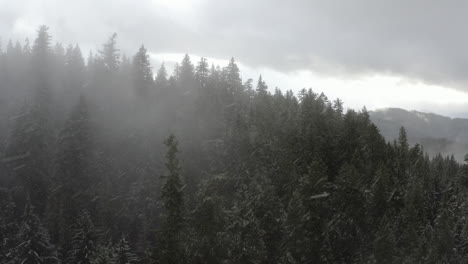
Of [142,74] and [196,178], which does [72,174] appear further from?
[142,74]

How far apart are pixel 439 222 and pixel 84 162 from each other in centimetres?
6720

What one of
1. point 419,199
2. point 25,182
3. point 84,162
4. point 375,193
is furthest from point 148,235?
point 419,199

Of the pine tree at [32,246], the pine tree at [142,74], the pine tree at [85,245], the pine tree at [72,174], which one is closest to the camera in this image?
the pine tree at [32,246]

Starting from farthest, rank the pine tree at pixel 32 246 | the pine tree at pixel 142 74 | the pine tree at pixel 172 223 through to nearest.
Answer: the pine tree at pixel 142 74, the pine tree at pixel 32 246, the pine tree at pixel 172 223

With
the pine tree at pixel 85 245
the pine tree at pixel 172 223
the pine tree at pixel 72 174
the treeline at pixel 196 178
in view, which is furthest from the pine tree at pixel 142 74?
the pine tree at pixel 172 223

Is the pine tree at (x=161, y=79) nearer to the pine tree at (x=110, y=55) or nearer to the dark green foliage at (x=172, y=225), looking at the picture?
the pine tree at (x=110, y=55)

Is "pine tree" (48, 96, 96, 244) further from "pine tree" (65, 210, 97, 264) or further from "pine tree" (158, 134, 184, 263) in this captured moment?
"pine tree" (158, 134, 184, 263)

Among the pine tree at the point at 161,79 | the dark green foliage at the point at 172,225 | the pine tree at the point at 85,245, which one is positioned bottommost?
the pine tree at the point at 85,245

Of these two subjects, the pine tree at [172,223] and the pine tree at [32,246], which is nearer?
the pine tree at [172,223]

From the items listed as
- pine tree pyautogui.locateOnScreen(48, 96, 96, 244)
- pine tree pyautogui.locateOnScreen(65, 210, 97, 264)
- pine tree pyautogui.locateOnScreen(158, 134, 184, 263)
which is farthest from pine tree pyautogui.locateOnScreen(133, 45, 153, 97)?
pine tree pyautogui.locateOnScreen(158, 134, 184, 263)

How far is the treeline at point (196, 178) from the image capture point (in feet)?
189

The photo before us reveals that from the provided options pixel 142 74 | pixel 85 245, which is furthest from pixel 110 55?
pixel 85 245

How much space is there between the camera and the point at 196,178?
80750mm

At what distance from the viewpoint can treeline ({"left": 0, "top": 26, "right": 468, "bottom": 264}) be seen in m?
57.5
